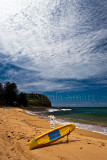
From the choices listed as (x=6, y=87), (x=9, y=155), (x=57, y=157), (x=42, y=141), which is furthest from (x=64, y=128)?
(x=6, y=87)

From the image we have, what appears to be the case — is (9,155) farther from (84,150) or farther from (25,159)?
(84,150)

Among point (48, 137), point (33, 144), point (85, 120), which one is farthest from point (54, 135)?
point (85, 120)

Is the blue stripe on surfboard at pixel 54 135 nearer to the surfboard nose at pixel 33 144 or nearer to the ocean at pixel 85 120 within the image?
the surfboard nose at pixel 33 144

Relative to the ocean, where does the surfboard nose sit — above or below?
above

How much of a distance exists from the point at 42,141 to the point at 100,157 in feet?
8.57

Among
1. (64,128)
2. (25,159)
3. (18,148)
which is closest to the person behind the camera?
(25,159)

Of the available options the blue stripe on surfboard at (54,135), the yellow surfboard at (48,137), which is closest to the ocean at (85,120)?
the yellow surfboard at (48,137)

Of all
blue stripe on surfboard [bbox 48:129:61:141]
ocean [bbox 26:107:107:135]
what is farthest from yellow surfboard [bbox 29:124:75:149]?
ocean [bbox 26:107:107:135]

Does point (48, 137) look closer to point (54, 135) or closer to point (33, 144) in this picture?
point (54, 135)

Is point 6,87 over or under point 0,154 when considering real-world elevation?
over

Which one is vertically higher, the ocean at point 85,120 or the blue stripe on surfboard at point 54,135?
the blue stripe on surfboard at point 54,135

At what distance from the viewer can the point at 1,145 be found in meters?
4.66

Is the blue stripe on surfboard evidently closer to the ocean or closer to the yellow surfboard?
the yellow surfboard

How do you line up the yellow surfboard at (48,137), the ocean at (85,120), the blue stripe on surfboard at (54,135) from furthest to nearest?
1. the ocean at (85,120)
2. the blue stripe on surfboard at (54,135)
3. the yellow surfboard at (48,137)
